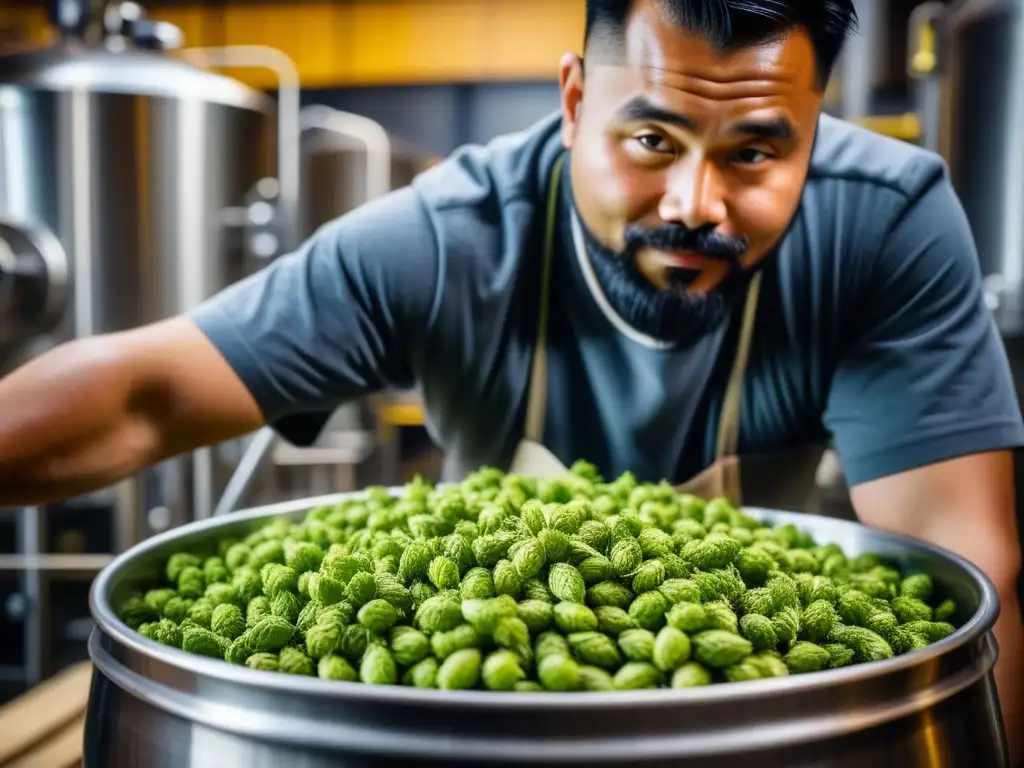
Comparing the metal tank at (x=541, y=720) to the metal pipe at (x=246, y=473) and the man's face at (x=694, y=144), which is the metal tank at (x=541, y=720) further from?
the metal pipe at (x=246, y=473)

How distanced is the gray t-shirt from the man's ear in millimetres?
151

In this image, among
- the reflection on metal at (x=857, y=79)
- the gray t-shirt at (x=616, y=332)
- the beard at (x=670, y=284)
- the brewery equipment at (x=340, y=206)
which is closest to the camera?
the beard at (x=670, y=284)

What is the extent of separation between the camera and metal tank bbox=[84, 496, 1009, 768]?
607mm

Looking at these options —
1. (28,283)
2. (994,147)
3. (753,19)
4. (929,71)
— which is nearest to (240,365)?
(753,19)

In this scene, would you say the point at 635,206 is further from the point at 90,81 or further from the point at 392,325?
the point at 90,81

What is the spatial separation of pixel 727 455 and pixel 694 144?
562 mm

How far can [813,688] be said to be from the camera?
633mm

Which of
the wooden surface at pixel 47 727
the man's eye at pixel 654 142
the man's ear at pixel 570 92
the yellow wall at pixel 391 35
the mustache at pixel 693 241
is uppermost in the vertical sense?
the yellow wall at pixel 391 35

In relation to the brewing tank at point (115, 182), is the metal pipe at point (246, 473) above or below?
below

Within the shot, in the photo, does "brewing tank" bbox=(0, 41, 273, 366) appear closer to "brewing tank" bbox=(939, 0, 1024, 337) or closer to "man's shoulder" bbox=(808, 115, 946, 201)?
"man's shoulder" bbox=(808, 115, 946, 201)

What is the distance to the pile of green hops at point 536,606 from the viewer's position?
71 cm

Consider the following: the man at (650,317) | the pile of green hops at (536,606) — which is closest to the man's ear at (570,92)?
the man at (650,317)

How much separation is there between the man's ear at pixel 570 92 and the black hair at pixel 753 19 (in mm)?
112

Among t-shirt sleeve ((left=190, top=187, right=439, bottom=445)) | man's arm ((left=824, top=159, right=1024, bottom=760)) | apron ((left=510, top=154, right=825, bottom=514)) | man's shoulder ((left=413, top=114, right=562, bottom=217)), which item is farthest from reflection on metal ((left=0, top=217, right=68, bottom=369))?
man's arm ((left=824, top=159, right=1024, bottom=760))
